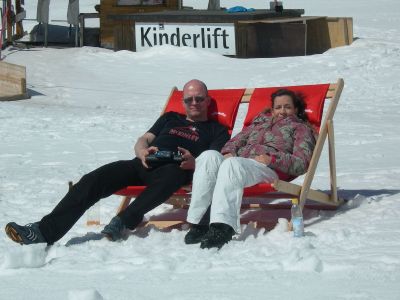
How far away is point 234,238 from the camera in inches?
225

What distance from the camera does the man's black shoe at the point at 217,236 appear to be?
213 inches

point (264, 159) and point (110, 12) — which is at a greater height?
point (110, 12)

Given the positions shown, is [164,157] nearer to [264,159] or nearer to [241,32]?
[264,159]

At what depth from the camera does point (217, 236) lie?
5.43m

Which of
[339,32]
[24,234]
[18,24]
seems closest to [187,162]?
[24,234]

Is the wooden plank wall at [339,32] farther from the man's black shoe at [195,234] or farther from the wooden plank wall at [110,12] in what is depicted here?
the man's black shoe at [195,234]

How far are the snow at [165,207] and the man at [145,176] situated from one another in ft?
0.47

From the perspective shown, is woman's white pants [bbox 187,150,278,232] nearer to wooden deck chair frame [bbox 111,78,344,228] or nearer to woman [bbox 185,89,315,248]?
woman [bbox 185,89,315,248]

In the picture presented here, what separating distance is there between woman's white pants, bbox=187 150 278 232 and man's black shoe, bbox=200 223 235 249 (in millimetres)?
32

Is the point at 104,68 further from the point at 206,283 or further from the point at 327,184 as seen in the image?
the point at 206,283

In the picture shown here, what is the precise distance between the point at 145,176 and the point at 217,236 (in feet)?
2.71

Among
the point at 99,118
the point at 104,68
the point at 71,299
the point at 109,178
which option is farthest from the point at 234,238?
the point at 104,68

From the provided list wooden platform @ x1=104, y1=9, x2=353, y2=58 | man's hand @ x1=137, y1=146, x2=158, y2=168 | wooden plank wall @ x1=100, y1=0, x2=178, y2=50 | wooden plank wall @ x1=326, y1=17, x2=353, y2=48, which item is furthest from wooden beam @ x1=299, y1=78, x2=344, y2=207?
wooden plank wall @ x1=100, y1=0, x2=178, y2=50

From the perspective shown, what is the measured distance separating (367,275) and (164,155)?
1.79 metres
